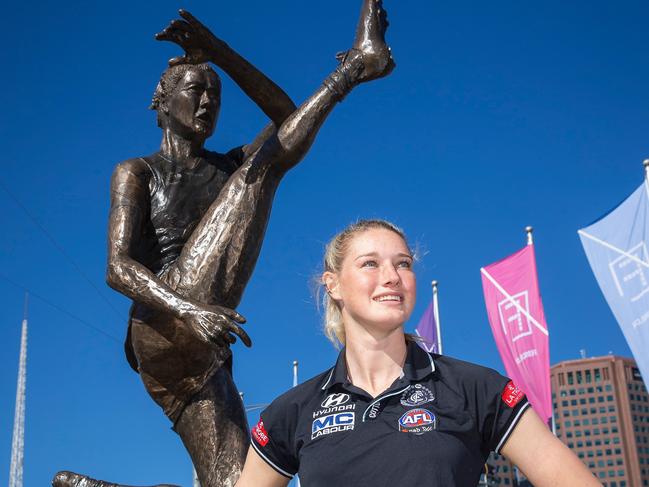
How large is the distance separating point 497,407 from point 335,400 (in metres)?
0.52

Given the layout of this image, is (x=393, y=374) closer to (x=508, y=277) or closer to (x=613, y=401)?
(x=508, y=277)

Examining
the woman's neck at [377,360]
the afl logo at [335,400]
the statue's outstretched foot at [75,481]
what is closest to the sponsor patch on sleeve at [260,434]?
the afl logo at [335,400]

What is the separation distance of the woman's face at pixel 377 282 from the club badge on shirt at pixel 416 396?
0.75 feet

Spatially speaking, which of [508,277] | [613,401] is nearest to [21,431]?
[508,277]

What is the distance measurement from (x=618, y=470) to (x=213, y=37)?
518 feet

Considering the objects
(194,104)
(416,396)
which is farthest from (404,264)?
(194,104)

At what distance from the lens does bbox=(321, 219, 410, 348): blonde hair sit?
9.59 ft

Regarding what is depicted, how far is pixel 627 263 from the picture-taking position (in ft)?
44.8

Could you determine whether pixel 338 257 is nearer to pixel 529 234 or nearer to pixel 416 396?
pixel 416 396

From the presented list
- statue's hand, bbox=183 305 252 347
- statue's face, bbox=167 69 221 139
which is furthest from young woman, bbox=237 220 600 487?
statue's face, bbox=167 69 221 139

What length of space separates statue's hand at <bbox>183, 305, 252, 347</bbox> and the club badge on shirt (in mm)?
804

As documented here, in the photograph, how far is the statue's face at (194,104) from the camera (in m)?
4.32

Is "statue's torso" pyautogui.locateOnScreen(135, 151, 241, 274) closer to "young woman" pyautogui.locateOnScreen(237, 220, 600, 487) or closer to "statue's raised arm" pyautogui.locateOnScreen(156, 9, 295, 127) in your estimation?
"statue's raised arm" pyautogui.locateOnScreen(156, 9, 295, 127)

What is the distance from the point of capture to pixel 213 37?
156 inches
